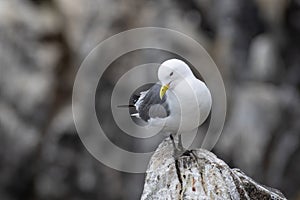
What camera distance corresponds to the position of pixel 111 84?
38.5 feet

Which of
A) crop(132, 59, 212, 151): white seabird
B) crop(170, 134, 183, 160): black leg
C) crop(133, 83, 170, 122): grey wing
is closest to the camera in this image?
crop(132, 59, 212, 151): white seabird

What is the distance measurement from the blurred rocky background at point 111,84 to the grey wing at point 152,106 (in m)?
6.58

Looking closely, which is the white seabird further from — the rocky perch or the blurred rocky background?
the blurred rocky background

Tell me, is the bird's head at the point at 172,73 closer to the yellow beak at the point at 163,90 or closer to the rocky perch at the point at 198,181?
the yellow beak at the point at 163,90

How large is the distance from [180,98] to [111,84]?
769 cm

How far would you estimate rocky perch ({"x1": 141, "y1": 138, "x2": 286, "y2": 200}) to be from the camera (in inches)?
161

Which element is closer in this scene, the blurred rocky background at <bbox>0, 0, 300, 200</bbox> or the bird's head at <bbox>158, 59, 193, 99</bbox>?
the bird's head at <bbox>158, 59, 193, 99</bbox>

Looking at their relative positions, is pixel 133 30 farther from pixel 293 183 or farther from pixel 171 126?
pixel 171 126

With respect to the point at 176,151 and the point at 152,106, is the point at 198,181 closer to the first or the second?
the point at 176,151

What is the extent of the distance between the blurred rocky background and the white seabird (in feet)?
22.4

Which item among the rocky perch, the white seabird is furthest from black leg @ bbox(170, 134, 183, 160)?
the white seabird

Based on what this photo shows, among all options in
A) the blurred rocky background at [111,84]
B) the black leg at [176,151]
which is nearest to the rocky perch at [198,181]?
the black leg at [176,151]

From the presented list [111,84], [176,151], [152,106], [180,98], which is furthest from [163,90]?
[111,84]

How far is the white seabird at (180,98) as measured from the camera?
4.09 meters
